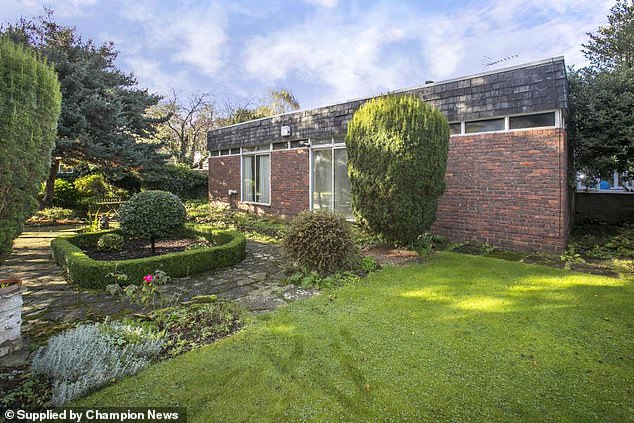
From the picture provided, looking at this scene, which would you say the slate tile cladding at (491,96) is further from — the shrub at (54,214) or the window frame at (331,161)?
the shrub at (54,214)

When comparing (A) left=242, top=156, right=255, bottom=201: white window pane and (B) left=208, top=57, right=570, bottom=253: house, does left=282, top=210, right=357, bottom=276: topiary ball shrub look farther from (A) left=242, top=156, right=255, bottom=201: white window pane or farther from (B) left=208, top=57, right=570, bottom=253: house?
(A) left=242, top=156, right=255, bottom=201: white window pane

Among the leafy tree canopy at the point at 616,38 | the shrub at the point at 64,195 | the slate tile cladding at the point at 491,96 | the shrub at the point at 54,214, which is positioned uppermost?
the leafy tree canopy at the point at 616,38

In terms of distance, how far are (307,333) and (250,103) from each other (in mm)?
25640

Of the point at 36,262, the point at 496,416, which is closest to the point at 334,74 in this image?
the point at 36,262

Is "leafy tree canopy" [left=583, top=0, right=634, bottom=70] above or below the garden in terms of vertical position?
above

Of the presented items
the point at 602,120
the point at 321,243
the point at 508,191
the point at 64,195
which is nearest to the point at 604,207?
the point at 602,120

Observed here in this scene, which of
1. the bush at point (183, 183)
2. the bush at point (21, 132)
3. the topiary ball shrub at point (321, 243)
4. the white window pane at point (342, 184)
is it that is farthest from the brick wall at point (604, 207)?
the bush at point (183, 183)

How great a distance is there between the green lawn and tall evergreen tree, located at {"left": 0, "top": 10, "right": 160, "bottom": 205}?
10.9 meters

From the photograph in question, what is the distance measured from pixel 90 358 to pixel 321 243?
3274mm

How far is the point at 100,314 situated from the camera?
11.9 ft

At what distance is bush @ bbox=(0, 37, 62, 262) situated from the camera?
8.63 ft

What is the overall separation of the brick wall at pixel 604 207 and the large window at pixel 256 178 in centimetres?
1060

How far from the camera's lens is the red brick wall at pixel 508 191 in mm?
6094

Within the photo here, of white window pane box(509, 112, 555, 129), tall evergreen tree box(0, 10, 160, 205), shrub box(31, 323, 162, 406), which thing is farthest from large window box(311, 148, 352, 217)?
tall evergreen tree box(0, 10, 160, 205)
